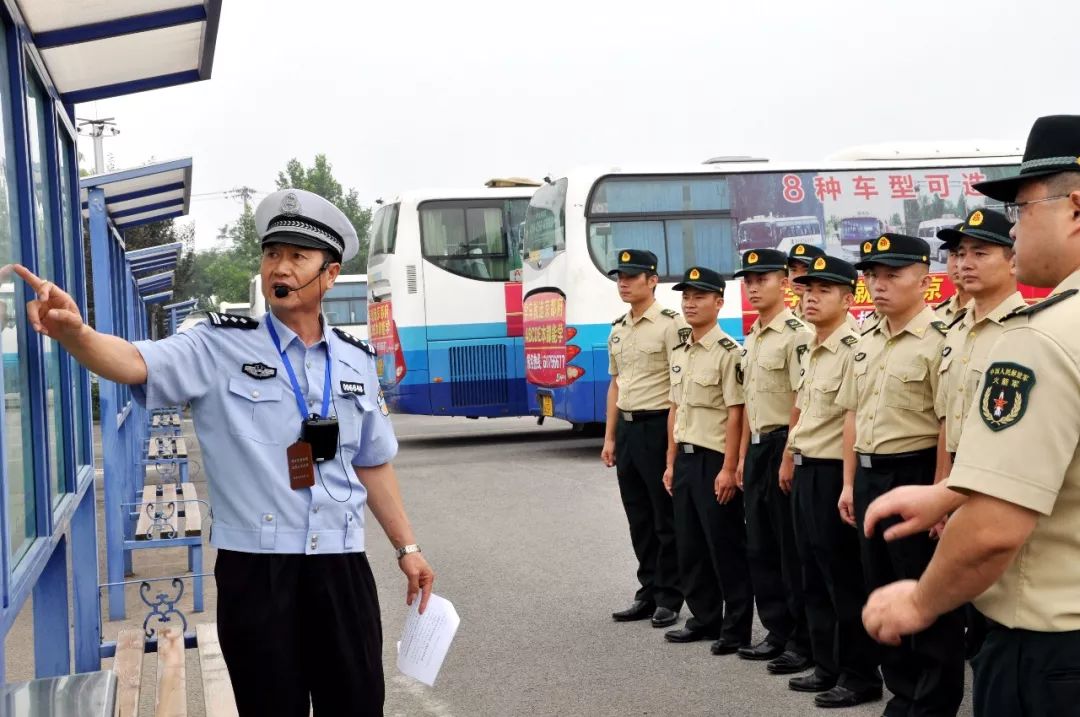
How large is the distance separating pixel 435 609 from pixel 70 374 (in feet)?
6.13

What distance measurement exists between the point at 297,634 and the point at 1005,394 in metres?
1.76

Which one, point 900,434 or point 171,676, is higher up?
point 900,434

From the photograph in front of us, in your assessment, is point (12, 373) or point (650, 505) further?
point (650, 505)

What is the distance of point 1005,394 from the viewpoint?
214 centimetres

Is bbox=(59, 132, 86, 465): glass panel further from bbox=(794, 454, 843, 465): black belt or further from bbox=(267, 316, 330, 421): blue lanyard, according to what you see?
bbox=(794, 454, 843, 465): black belt

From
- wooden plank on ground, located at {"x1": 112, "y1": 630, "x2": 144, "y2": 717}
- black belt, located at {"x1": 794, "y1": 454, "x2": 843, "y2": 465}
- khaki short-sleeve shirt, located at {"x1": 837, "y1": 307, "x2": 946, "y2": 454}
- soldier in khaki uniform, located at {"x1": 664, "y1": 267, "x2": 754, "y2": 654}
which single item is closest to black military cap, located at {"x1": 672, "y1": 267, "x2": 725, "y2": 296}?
soldier in khaki uniform, located at {"x1": 664, "y1": 267, "x2": 754, "y2": 654}

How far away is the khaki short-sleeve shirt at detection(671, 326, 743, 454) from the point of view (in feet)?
20.4

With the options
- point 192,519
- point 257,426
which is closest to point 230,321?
point 257,426

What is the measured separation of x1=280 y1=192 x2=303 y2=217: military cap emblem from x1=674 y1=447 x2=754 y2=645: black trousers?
3.48 meters

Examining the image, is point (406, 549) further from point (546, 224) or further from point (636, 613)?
point (546, 224)

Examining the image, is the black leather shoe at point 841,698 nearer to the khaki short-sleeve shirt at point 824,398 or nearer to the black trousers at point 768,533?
the black trousers at point 768,533

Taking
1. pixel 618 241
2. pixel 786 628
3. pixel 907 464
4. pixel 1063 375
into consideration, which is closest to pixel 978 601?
pixel 1063 375

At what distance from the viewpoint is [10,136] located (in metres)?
3.54

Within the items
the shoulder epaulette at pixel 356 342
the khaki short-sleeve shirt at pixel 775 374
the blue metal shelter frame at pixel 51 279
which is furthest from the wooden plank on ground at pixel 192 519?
the shoulder epaulette at pixel 356 342
